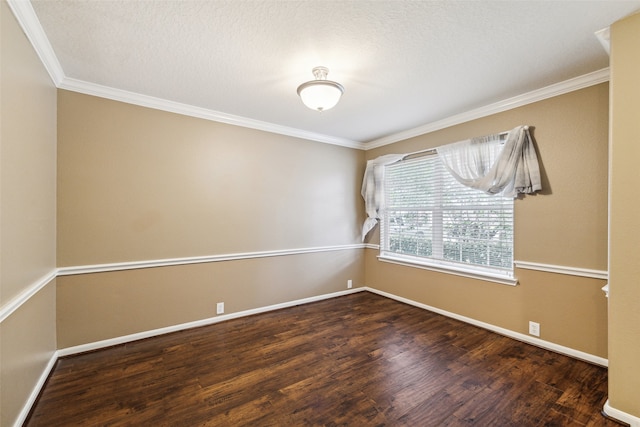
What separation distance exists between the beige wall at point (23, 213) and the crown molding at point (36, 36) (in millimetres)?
53

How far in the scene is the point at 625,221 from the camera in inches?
68.5

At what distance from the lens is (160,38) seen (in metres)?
1.94

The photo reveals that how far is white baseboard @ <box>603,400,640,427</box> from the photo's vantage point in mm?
1695

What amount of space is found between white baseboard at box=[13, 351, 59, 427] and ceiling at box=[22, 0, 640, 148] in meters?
2.44

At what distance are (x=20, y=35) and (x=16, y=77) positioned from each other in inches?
11.7

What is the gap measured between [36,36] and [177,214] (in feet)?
5.78

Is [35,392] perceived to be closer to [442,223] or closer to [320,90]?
[320,90]

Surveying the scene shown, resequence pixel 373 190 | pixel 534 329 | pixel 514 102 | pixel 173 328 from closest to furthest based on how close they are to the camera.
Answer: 1. pixel 534 329
2. pixel 514 102
3. pixel 173 328
4. pixel 373 190

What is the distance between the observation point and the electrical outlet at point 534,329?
2.71 metres

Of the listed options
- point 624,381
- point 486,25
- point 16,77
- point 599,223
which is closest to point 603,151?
point 599,223

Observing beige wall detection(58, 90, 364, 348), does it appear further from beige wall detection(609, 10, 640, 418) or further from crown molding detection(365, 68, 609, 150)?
beige wall detection(609, 10, 640, 418)

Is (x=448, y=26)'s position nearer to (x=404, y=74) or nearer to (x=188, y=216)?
(x=404, y=74)

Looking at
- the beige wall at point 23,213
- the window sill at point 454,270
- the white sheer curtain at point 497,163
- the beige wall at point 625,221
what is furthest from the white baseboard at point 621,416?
the beige wall at point 23,213

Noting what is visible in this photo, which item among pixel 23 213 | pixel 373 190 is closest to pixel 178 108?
pixel 23 213
